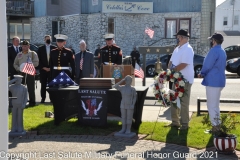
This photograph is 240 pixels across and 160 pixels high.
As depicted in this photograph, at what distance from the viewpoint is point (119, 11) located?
102ft

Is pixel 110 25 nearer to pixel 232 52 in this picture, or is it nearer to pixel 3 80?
pixel 232 52

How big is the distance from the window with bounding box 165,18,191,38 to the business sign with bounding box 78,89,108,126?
23.2m

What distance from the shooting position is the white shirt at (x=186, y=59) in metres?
7.45

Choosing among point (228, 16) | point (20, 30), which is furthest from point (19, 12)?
point (228, 16)

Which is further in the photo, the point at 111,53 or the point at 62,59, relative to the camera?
the point at 111,53

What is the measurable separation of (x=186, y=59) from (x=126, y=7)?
23970mm

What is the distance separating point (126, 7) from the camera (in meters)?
30.8

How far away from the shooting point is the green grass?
6.88m

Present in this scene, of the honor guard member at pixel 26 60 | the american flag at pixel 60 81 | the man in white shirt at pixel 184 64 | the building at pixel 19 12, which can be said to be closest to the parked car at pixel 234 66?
the honor guard member at pixel 26 60

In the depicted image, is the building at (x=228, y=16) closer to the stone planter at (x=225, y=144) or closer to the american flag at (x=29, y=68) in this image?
the american flag at (x=29, y=68)

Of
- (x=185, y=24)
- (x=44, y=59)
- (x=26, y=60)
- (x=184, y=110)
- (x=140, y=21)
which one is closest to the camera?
(x=184, y=110)

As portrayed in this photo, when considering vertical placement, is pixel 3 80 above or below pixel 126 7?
below

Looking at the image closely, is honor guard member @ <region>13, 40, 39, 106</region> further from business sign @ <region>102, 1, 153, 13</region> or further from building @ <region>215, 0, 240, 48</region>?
building @ <region>215, 0, 240, 48</region>

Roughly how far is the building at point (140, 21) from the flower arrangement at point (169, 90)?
23.0 metres
